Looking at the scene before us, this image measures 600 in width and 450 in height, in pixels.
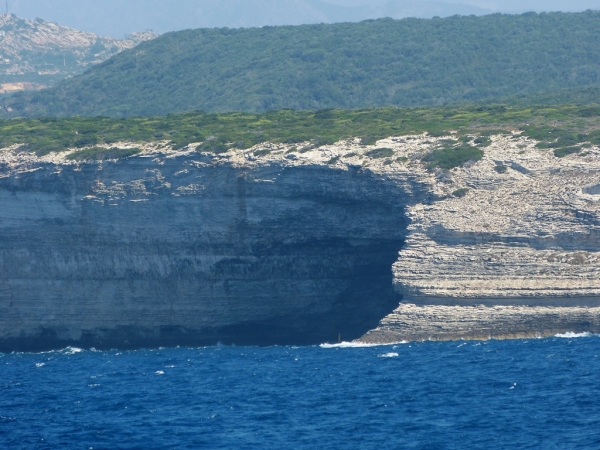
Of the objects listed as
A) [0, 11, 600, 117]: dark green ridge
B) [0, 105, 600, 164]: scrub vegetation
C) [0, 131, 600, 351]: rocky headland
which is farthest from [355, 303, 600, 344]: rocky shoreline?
[0, 11, 600, 117]: dark green ridge

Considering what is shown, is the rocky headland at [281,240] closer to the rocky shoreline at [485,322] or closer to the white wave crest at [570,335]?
the rocky shoreline at [485,322]

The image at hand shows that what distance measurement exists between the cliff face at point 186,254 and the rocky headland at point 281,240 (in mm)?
62

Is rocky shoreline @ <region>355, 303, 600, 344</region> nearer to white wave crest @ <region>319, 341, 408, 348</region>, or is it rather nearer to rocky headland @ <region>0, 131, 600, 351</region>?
rocky headland @ <region>0, 131, 600, 351</region>

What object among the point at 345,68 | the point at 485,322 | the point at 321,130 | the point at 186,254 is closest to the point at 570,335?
the point at 485,322

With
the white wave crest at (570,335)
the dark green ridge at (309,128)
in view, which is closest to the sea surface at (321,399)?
the white wave crest at (570,335)

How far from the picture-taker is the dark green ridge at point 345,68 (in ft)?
335

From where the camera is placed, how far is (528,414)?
3331 centimetres

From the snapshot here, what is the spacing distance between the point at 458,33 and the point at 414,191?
68.5m

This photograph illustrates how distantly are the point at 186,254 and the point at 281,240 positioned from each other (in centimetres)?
427

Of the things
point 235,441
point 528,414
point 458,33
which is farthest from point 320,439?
point 458,33

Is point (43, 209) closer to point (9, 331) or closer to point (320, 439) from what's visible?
point (9, 331)

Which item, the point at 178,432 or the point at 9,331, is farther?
the point at 9,331

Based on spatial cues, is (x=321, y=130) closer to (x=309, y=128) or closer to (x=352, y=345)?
(x=309, y=128)

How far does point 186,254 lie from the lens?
51125 mm
